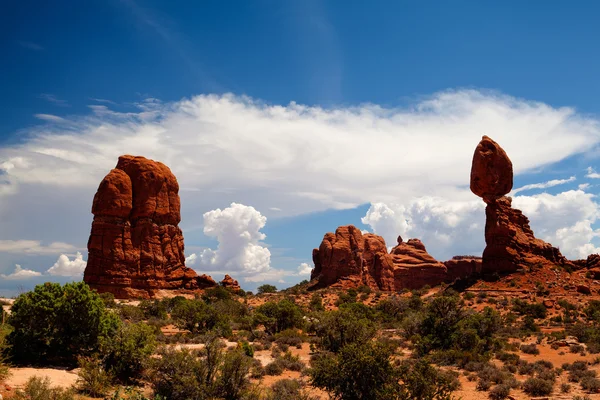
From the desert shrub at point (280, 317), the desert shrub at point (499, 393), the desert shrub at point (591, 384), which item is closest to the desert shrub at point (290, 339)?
the desert shrub at point (280, 317)

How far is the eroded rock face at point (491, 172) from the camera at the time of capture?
1977 inches

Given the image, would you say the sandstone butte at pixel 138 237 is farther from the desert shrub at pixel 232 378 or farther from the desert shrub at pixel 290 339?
the desert shrub at pixel 232 378

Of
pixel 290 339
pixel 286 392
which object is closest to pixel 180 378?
pixel 286 392

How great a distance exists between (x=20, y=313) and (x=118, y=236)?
32.0 m

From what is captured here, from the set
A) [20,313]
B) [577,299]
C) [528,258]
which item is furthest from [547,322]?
[20,313]

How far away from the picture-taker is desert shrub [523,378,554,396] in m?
14.5

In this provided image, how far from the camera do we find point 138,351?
49.1 feet

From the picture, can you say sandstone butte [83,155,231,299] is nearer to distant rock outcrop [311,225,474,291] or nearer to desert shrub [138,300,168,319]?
desert shrub [138,300,168,319]

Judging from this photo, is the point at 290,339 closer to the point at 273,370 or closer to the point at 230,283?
the point at 273,370

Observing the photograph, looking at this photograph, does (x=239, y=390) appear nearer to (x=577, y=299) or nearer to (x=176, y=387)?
(x=176, y=387)

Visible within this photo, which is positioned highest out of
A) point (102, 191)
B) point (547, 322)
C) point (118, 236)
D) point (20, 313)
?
point (102, 191)

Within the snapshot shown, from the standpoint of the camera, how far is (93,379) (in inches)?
514

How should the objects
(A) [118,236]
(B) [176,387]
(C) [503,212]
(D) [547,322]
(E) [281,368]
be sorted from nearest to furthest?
1. (B) [176,387]
2. (E) [281,368]
3. (D) [547,322]
4. (A) [118,236]
5. (C) [503,212]

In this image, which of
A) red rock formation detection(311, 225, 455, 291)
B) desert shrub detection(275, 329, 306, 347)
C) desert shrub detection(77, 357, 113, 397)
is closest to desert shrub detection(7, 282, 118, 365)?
desert shrub detection(77, 357, 113, 397)
